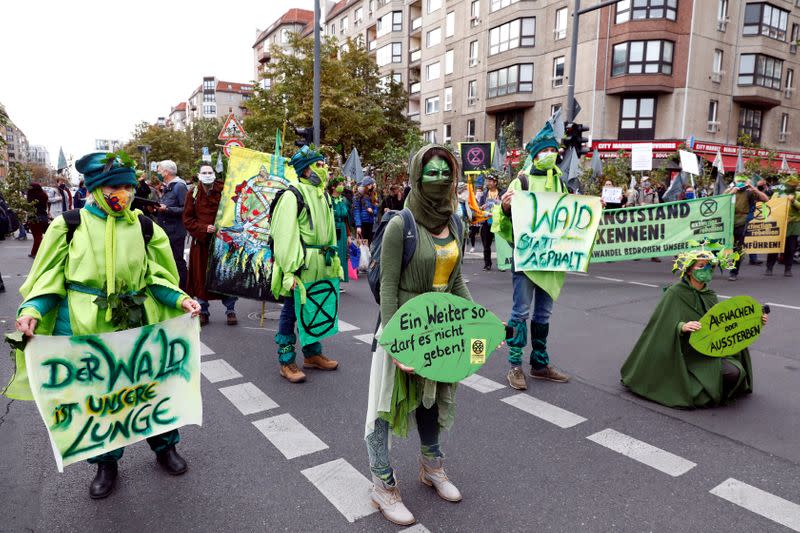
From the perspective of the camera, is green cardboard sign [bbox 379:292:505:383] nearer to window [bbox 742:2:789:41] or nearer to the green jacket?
the green jacket

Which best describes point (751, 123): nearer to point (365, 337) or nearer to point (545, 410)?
point (365, 337)

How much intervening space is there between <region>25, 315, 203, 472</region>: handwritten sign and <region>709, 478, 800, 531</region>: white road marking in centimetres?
303

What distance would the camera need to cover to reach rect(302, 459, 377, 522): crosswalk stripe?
9.70ft

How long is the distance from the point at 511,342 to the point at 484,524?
214cm

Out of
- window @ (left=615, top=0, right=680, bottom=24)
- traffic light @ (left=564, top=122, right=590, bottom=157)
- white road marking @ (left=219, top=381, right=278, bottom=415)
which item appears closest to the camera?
white road marking @ (left=219, top=381, right=278, bottom=415)

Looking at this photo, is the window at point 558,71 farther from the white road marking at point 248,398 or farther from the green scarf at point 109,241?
the green scarf at point 109,241

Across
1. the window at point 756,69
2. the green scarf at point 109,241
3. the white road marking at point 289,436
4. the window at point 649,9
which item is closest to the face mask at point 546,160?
the white road marking at point 289,436

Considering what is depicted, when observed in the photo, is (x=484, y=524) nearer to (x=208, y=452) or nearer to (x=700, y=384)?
(x=208, y=452)

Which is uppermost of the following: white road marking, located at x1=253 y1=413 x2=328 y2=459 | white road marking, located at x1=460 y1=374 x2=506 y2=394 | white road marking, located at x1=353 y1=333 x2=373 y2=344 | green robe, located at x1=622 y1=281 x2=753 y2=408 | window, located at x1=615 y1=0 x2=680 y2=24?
window, located at x1=615 y1=0 x2=680 y2=24

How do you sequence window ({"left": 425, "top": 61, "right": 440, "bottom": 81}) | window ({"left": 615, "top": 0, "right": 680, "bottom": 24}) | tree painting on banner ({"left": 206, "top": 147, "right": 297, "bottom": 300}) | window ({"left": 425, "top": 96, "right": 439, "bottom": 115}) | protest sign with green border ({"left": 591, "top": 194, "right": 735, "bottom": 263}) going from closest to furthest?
tree painting on banner ({"left": 206, "top": 147, "right": 297, "bottom": 300})
protest sign with green border ({"left": 591, "top": 194, "right": 735, "bottom": 263})
window ({"left": 615, "top": 0, "right": 680, "bottom": 24})
window ({"left": 425, "top": 61, "right": 440, "bottom": 81})
window ({"left": 425, "top": 96, "right": 439, "bottom": 115})

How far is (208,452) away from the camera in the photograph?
360 centimetres

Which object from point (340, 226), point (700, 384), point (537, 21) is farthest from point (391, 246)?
point (537, 21)

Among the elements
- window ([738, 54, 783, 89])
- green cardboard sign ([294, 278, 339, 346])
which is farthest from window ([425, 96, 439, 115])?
green cardboard sign ([294, 278, 339, 346])

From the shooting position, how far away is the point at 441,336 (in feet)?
8.75
